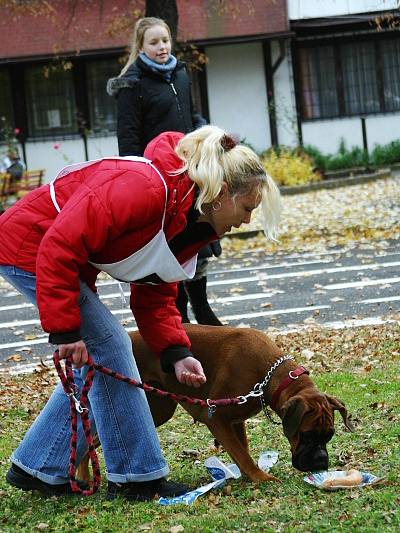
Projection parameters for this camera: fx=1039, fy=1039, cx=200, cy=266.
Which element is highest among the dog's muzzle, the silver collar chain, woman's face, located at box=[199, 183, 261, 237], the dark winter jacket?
the dark winter jacket

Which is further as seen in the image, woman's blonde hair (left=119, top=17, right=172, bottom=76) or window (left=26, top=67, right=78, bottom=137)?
window (left=26, top=67, right=78, bottom=137)

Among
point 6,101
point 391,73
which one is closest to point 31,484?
point 6,101

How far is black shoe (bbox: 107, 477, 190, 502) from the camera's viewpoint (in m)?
4.81

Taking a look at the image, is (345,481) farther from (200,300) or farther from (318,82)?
(318,82)

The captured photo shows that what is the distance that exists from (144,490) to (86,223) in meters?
1.39

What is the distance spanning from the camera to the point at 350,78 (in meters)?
27.5

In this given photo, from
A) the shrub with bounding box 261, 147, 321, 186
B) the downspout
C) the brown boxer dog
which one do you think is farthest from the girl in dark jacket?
the downspout

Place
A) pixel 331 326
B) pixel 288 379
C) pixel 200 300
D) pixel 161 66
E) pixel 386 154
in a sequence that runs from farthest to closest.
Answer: pixel 386 154 → pixel 331 326 → pixel 200 300 → pixel 161 66 → pixel 288 379

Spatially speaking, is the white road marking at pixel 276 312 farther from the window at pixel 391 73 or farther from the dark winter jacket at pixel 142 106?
the window at pixel 391 73

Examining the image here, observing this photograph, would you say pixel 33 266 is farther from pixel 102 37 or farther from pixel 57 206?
pixel 102 37

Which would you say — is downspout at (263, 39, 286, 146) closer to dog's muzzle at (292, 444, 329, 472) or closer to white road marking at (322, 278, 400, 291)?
white road marking at (322, 278, 400, 291)

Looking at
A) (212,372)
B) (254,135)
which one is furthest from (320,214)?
(212,372)

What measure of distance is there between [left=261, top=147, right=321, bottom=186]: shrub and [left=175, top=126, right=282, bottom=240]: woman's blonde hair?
1852 cm

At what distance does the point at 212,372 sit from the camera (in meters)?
5.36
